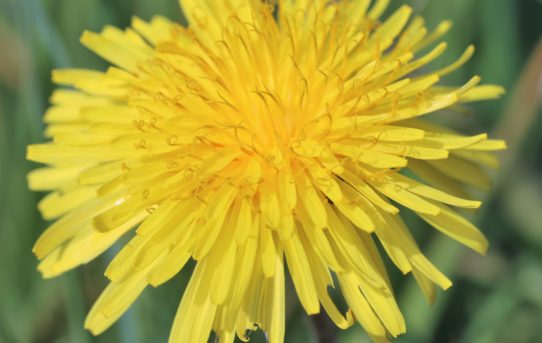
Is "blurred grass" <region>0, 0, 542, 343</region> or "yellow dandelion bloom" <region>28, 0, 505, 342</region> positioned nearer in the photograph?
"yellow dandelion bloom" <region>28, 0, 505, 342</region>

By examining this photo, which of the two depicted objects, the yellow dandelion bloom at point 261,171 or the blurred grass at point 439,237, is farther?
the blurred grass at point 439,237

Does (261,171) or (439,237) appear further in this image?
(439,237)

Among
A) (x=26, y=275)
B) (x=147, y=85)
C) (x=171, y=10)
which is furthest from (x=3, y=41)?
(x=147, y=85)

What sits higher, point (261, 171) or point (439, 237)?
point (261, 171)
